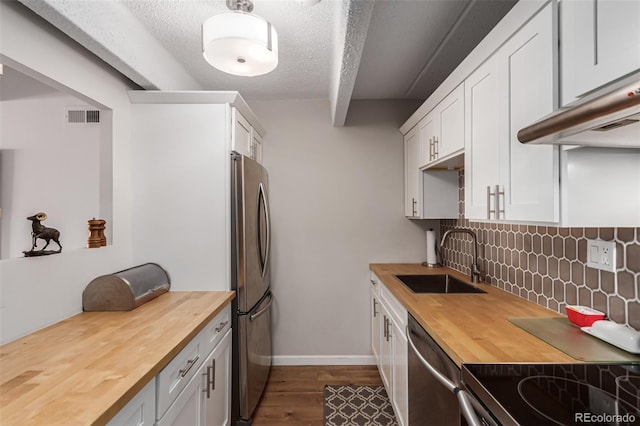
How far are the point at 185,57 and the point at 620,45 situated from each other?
2.37m

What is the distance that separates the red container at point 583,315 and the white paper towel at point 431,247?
153 cm

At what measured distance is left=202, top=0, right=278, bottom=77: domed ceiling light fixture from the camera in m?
1.48

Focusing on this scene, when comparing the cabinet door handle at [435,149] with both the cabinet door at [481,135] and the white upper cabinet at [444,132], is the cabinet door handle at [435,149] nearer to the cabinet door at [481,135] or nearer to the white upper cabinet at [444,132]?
the white upper cabinet at [444,132]

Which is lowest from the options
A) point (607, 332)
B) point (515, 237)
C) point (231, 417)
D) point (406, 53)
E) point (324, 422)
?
point (324, 422)

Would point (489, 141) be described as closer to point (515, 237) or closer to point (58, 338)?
point (515, 237)

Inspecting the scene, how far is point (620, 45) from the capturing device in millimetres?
877

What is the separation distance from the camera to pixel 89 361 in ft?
3.79

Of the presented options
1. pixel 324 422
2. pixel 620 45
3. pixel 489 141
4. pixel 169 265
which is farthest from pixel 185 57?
pixel 324 422

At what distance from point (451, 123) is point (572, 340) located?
4.21ft

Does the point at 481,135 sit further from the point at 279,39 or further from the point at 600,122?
the point at 279,39

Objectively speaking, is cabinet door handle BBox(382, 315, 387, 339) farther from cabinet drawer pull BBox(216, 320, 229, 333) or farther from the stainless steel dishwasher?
cabinet drawer pull BBox(216, 320, 229, 333)

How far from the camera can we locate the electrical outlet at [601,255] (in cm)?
128

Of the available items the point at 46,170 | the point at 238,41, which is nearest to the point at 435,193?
the point at 238,41

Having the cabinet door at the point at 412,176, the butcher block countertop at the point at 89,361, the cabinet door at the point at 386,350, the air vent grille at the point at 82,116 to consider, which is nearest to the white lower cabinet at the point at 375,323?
the cabinet door at the point at 386,350
